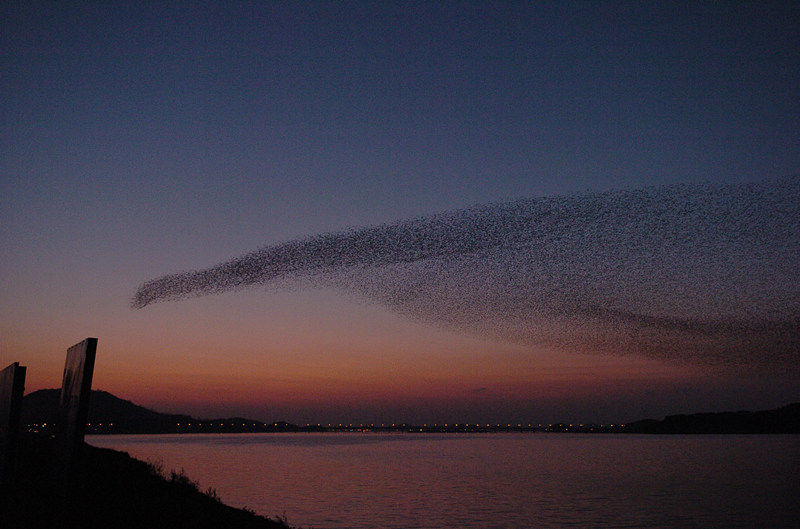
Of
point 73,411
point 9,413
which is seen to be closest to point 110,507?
point 9,413

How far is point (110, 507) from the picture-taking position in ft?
73.5

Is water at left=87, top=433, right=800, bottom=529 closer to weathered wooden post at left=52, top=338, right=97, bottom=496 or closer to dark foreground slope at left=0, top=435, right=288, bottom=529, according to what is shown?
dark foreground slope at left=0, top=435, right=288, bottom=529

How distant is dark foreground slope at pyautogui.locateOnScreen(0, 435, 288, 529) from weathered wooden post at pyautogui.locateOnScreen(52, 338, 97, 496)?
2.58 feet

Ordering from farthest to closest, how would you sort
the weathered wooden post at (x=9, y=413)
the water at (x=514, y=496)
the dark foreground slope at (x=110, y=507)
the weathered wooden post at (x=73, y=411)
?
1. the water at (x=514, y=496)
2. the dark foreground slope at (x=110, y=507)
3. the weathered wooden post at (x=9, y=413)
4. the weathered wooden post at (x=73, y=411)

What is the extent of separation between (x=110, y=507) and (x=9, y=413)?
6299mm

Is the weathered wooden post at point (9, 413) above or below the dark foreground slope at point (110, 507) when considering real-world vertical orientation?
above

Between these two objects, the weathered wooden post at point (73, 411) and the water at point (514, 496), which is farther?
the water at point (514, 496)

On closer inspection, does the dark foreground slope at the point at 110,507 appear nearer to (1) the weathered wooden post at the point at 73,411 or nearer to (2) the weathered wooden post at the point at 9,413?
(1) the weathered wooden post at the point at 73,411

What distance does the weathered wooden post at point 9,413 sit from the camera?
17188 mm

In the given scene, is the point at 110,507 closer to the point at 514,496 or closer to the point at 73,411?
the point at 73,411

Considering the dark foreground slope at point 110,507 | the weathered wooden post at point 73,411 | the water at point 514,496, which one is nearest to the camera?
the weathered wooden post at point 73,411

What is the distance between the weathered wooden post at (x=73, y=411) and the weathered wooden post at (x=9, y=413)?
1.00 meters

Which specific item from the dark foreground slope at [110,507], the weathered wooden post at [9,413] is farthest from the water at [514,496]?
the weathered wooden post at [9,413]

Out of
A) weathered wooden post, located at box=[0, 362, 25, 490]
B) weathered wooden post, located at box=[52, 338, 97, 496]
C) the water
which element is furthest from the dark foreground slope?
the water
